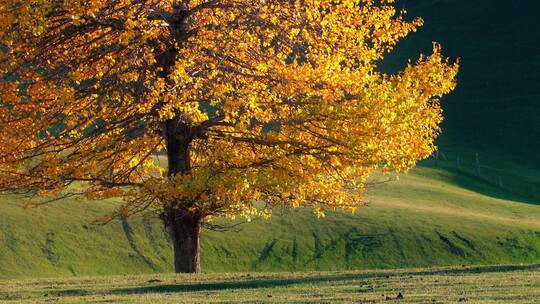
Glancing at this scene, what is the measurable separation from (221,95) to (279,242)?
4969cm

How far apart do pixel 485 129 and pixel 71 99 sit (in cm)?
15179

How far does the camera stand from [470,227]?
8181 centimetres

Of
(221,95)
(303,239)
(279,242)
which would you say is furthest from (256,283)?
(303,239)

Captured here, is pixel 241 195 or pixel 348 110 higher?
pixel 348 110

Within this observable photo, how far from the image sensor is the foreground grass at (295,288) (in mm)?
21875

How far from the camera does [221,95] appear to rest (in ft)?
94.8

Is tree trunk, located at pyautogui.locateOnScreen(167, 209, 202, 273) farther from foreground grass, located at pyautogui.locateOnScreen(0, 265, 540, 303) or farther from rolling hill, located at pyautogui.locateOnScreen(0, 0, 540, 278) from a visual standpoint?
rolling hill, located at pyautogui.locateOnScreen(0, 0, 540, 278)

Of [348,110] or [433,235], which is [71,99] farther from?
[433,235]

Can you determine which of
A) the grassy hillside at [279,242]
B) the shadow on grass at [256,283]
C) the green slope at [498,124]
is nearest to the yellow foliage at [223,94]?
the shadow on grass at [256,283]

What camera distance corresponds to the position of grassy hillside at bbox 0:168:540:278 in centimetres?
7069

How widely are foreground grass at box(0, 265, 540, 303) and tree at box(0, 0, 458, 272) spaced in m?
3.31

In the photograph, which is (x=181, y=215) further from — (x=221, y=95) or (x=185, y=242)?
(x=221, y=95)

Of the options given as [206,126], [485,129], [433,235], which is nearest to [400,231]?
[433,235]

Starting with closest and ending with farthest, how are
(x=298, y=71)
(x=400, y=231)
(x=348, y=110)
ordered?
(x=348, y=110), (x=298, y=71), (x=400, y=231)
